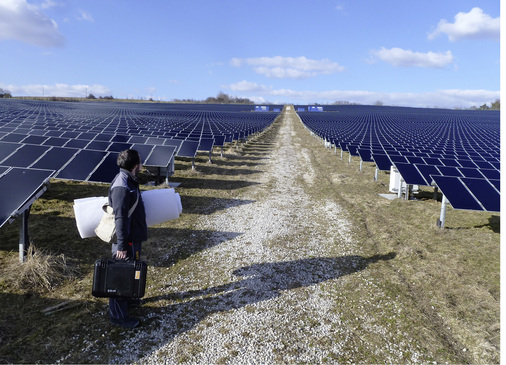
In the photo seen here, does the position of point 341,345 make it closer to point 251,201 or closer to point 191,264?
A: point 191,264

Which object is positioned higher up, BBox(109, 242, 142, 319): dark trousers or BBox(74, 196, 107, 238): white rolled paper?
BBox(74, 196, 107, 238): white rolled paper

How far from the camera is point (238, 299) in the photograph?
209 inches

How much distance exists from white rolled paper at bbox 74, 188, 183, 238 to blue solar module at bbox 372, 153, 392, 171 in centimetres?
1041

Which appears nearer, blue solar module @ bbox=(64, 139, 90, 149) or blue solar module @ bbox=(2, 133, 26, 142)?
blue solar module @ bbox=(64, 139, 90, 149)

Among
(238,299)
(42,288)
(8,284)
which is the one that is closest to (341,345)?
(238,299)

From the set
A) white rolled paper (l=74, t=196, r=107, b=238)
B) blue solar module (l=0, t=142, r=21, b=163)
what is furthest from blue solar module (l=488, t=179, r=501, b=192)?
blue solar module (l=0, t=142, r=21, b=163)

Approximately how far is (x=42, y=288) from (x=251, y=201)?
684 cm

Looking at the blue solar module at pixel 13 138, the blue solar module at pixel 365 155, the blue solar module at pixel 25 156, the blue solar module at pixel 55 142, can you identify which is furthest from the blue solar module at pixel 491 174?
the blue solar module at pixel 13 138

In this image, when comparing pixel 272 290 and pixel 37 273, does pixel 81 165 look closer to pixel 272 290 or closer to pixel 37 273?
pixel 37 273

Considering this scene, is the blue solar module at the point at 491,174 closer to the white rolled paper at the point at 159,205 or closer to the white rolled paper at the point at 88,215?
the white rolled paper at the point at 159,205

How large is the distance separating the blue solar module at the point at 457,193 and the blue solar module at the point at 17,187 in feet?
28.7

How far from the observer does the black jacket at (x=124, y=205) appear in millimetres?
4336

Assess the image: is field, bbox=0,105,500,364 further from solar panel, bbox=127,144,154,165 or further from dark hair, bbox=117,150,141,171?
solar panel, bbox=127,144,154,165

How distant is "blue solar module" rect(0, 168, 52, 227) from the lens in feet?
17.8
